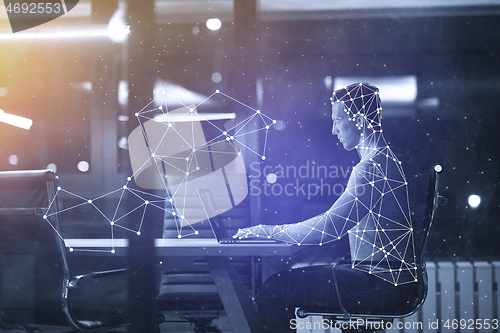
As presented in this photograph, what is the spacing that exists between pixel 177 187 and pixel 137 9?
1014mm

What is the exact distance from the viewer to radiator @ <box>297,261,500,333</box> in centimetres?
200

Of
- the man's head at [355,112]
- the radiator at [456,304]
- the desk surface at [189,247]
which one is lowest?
the radiator at [456,304]

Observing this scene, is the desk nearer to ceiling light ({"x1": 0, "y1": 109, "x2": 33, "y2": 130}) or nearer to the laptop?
the laptop

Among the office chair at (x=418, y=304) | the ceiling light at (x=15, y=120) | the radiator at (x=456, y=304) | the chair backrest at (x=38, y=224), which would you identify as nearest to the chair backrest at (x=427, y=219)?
the office chair at (x=418, y=304)

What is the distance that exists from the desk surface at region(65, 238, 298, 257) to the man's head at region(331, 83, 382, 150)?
2.17 ft

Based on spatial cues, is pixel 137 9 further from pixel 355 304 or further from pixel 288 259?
pixel 355 304

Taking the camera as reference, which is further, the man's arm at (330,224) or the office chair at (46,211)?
the man's arm at (330,224)

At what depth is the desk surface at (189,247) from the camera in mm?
1962

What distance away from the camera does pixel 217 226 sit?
6.52 feet

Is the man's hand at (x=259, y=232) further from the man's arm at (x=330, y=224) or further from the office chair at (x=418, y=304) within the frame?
the office chair at (x=418, y=304)

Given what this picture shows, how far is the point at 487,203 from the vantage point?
200 cm

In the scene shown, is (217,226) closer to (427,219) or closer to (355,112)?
(355,112)

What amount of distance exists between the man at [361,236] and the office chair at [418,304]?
2 cm

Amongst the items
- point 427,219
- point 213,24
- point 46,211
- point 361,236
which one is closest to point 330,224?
point 361,236
